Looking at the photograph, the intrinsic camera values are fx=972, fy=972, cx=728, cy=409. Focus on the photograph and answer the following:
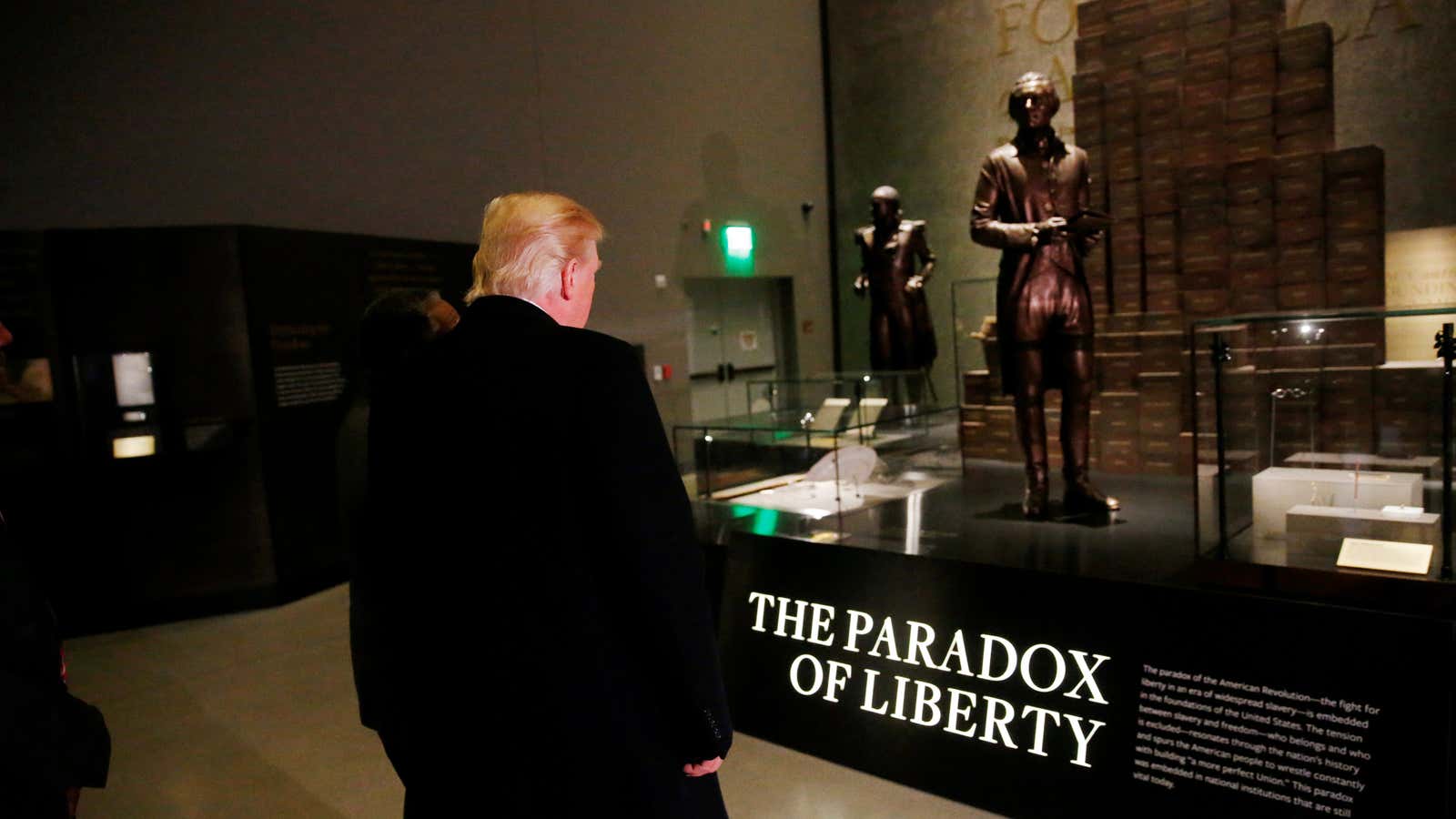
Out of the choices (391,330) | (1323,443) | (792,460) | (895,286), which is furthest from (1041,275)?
(895,286)

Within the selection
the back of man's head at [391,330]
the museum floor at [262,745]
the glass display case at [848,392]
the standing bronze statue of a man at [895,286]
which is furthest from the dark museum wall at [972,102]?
the back of man's head at [391,330]

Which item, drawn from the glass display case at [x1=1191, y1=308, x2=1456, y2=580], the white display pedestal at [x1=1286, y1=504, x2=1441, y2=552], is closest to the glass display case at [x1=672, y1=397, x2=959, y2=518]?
the glass display case at [x1=1191, y1=308, x2=1456, y2=580]

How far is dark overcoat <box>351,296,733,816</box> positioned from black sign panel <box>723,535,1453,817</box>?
1422 mm

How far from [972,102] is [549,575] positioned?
987cm

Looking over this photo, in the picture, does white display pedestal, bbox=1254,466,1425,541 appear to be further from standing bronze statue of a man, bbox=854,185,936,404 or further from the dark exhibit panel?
the dark exhibit panel

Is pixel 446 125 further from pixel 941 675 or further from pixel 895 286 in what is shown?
pixel 941 675

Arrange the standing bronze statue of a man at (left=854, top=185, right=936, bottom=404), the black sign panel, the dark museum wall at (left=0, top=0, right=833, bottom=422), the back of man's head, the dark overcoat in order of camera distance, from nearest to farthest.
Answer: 1. the dark overcoat
2. the black sign panel
3. the back of man's head
4. the dark museum wall at (left=0, top=0, right=833, bottom=422)
5. the standing bronze statue of a man at (left=854, top=185, right=936, bottom=404)

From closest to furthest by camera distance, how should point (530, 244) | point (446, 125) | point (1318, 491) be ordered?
point (530, 244), point (1318, 491), point (446, 125)

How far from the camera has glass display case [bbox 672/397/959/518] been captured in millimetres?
3916

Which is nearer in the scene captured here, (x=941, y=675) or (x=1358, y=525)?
(x=941, y=675)

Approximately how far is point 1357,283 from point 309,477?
252 inches

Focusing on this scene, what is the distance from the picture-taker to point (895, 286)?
297 inches

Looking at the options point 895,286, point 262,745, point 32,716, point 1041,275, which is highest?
point 895,286

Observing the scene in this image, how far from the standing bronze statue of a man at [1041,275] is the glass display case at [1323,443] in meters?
1.28
